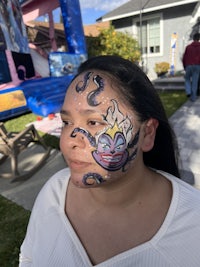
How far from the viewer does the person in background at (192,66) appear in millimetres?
6965

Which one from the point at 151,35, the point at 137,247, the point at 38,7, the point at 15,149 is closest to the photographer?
the point at 137,247

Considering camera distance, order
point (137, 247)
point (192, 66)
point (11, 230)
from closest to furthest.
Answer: point (137, 247)
point (11, 230)
point (192, 66)

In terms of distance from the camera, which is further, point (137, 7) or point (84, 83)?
point (137, 7)

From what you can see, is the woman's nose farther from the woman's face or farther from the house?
the house

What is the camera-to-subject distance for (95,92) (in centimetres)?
94

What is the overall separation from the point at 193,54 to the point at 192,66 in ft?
1.10

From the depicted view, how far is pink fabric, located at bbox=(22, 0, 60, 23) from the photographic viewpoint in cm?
1090

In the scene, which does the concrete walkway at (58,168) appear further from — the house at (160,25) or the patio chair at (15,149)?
the house at (160,25)

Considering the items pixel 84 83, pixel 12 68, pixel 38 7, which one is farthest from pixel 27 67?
pixel 84 83

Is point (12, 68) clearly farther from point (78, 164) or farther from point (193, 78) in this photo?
point (78, 164)

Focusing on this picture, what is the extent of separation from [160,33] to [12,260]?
11.7 m

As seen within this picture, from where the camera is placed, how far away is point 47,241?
3.38 ft

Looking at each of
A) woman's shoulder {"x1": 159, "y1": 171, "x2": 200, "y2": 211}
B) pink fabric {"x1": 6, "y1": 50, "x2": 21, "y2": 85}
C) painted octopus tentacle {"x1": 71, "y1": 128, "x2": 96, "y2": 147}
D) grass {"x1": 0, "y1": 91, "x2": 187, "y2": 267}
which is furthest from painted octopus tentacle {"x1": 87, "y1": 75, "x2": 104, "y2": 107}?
pink fabric {"x1": 6, "y1": 50, "x2": 21, "y2": 85}

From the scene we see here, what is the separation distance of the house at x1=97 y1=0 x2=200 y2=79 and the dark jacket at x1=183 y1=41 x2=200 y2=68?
13.1 ft
